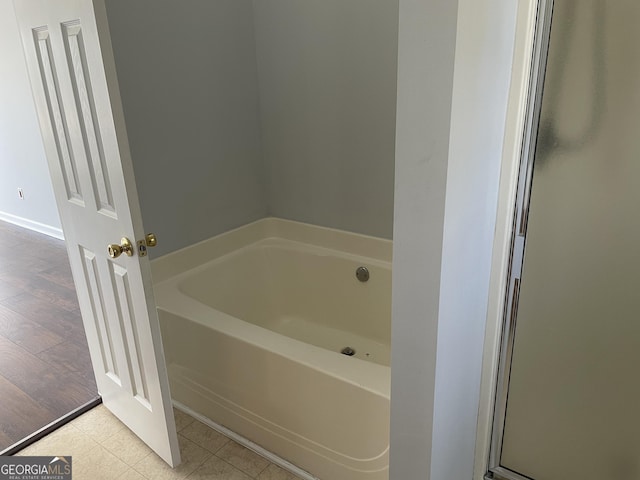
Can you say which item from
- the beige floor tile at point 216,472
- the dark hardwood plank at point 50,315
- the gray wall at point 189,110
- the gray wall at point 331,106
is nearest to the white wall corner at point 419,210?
the beige floor tile at point 216,472

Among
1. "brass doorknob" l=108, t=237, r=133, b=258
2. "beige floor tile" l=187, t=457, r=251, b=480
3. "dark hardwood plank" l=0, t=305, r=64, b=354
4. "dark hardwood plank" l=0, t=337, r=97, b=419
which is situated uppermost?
"brass doorknob" l=108, t=237, r=133, b=258

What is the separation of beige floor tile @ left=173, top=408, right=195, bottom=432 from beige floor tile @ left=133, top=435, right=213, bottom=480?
12cm

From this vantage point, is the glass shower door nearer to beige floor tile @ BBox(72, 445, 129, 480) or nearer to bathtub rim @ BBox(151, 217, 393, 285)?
bathtub rim @ BBox(151, 217, 393, 285)

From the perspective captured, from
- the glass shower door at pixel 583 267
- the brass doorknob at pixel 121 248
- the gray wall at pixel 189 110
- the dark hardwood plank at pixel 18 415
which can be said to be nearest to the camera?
the glass shower door at pixel 583 267

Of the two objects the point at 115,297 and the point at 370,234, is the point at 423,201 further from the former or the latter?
the point at 370,234

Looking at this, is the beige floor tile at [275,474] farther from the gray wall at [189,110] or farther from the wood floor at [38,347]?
the gray wall at [189,110]

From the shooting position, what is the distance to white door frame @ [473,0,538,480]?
1033 millimetres

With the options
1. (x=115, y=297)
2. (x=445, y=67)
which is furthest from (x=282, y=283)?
(x=445, y=67)

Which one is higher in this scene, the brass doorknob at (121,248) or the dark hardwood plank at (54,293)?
the brass doorknob at (121,248)

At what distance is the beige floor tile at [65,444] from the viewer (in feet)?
6.29

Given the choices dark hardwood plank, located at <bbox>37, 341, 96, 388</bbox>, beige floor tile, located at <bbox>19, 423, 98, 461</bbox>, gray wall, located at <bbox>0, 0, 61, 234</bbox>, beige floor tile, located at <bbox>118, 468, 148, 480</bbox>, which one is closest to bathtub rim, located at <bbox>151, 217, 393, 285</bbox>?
dark hardwood plank, located at <bbox>37, 341, 96, 388</bbox>

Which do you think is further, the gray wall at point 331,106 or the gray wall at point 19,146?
the gray wall at point 19,146

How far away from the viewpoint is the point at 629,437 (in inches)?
46.8

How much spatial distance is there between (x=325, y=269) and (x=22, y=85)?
3.12 m
